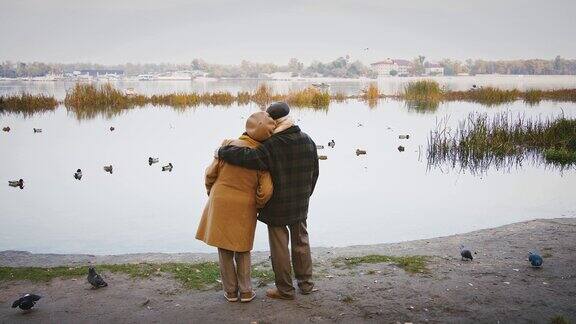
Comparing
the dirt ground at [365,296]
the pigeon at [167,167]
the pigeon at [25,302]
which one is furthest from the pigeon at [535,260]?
the pigeon at [167,167]

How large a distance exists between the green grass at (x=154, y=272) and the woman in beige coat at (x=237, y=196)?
99 centimetres

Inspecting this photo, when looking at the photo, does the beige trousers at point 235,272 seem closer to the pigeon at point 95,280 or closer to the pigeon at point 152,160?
the pigeon at point 95,280

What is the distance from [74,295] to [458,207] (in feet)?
24.6

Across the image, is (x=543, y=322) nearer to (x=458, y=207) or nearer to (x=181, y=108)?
(x=458, y=207)

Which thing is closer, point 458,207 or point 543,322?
point 543,322

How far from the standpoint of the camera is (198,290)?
5535mm

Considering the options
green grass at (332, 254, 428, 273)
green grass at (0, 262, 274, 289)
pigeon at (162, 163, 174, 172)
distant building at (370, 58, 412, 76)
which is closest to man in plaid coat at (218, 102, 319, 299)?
green grass at (0, 262, 274, 289)

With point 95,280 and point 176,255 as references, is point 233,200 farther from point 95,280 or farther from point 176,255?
point 176,255

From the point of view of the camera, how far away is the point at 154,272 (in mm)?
6098

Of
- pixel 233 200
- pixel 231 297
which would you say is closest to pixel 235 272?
pixel 231 297

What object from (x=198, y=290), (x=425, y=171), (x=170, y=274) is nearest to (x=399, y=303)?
(x=198, y=290)

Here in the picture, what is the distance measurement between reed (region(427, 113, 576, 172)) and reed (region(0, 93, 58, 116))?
2318 centimetres

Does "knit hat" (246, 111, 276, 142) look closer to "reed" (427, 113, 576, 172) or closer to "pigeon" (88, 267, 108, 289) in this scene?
"pigeon" (88, 267, 108, 289)

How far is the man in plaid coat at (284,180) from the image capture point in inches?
185
